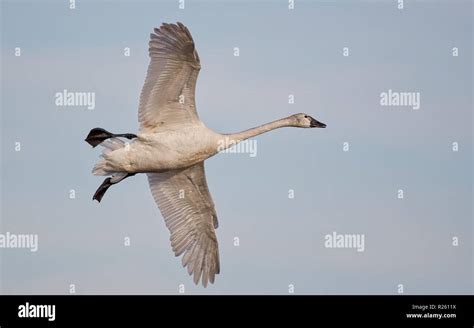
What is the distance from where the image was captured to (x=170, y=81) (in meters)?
22.5

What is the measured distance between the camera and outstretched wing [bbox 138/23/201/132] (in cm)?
2194

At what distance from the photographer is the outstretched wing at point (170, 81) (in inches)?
864

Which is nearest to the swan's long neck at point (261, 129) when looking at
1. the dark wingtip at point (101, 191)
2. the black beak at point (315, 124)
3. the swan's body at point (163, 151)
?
the swan's body at point (163, 151)

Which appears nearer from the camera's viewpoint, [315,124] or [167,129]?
[167,129]

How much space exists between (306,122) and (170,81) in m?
3.55

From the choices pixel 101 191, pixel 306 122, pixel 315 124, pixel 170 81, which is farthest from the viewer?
pixel 315 124

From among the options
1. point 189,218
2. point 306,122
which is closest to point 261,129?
point 306,122

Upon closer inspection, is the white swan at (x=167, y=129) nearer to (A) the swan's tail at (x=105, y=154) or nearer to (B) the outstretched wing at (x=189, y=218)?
(A) the swan's tail at (x=105, y=154)

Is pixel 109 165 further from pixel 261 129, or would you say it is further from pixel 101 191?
pixel 261 129

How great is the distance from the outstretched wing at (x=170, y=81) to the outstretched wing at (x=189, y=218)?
1.81 metres

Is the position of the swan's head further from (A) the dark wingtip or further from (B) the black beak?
(A) the dark wingtip
